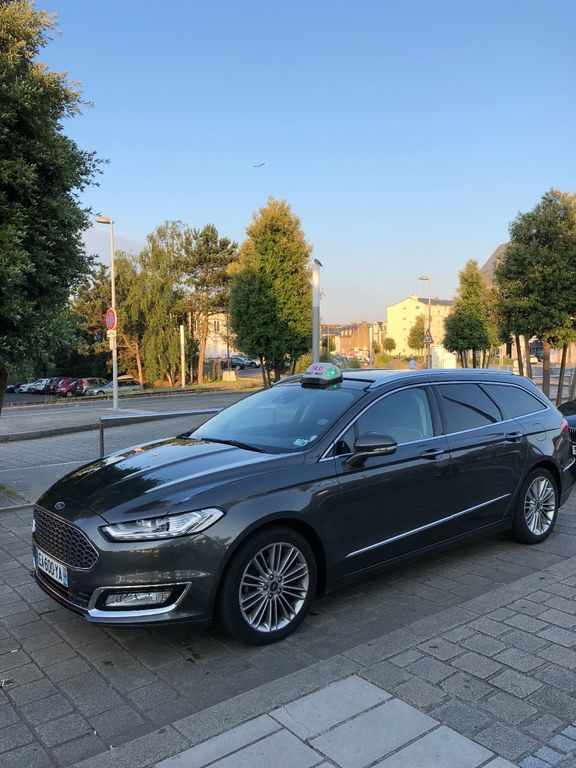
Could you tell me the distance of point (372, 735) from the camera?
2578mm

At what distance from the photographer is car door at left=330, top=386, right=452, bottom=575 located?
3805 millimetres

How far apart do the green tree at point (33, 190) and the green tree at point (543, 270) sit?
27.7 ft

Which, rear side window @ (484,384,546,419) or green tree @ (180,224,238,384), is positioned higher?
green tree @ (180,224,238,384)

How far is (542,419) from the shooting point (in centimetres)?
551

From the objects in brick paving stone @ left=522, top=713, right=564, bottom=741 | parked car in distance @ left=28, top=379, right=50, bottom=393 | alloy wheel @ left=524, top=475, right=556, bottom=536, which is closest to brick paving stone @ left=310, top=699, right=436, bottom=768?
brick paving stone @ left=522, top=713, right=564, bottom=741

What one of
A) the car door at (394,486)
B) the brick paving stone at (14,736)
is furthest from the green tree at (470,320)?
the brick paving stone at (14,736)

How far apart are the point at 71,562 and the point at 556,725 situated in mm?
2543

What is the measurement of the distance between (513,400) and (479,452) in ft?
3.11

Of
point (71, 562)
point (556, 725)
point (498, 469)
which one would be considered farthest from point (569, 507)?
point (71, 562)

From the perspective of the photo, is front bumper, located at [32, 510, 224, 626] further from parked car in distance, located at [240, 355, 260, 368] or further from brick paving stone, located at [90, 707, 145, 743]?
parked car in distance, located at [240, 355, 260, 368]

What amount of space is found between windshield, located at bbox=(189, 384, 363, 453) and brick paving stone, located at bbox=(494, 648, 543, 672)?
1634 millimetres

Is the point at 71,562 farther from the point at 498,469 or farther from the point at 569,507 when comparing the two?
the point at 569,507

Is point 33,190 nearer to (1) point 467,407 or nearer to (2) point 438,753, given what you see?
(1) point 467,407

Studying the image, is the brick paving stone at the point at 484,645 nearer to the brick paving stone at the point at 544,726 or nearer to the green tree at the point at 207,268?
the brick paving stone at the point at 544,726
